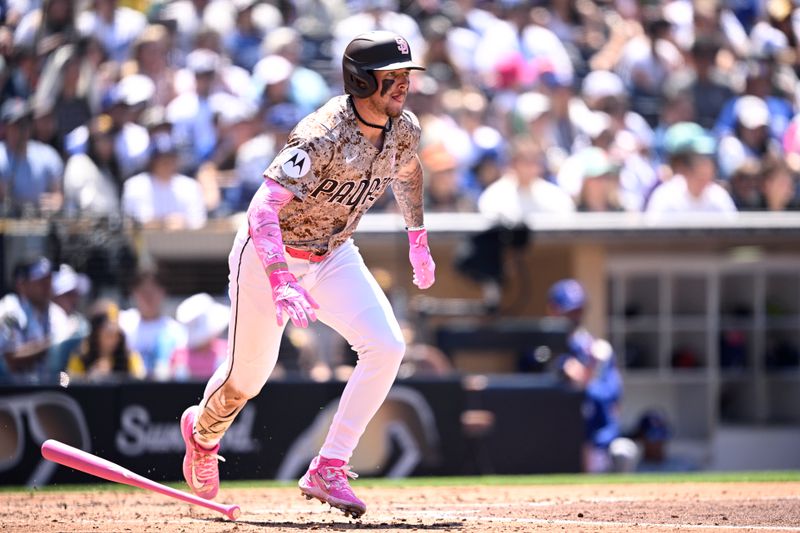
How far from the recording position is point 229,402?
620 cm

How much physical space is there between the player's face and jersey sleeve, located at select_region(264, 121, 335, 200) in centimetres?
29

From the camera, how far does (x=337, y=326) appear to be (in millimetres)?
5996

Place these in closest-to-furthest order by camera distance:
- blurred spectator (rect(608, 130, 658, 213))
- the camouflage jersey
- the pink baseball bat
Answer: the camouflage jersey
the pink baseball bat
blurred spectator (rect(608, 130, 658, 213))

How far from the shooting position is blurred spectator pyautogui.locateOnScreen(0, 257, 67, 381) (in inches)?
374

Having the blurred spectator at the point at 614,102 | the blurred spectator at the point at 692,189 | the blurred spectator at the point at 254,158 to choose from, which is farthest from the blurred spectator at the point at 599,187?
the blurred spectator at the point at 254,158

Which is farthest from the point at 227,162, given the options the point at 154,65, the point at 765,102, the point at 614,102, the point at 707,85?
the point at 765,102

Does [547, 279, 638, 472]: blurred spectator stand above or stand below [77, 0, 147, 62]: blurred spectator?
below

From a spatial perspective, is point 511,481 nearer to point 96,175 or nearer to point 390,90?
point 390,90

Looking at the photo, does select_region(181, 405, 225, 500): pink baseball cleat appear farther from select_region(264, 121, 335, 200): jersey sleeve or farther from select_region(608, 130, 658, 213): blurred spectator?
select_region(608, 130, 658, 213): blurred spectator

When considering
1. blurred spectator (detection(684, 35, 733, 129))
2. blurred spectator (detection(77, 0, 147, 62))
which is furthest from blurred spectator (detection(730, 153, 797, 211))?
blurred spectator (detection(77, 0, 147, 62))

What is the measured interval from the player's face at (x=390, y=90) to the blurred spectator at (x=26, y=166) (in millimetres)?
5157

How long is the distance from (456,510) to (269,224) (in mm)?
1960

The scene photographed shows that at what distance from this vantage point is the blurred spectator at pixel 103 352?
31.9ft

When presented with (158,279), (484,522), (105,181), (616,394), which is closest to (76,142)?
(105,181)
